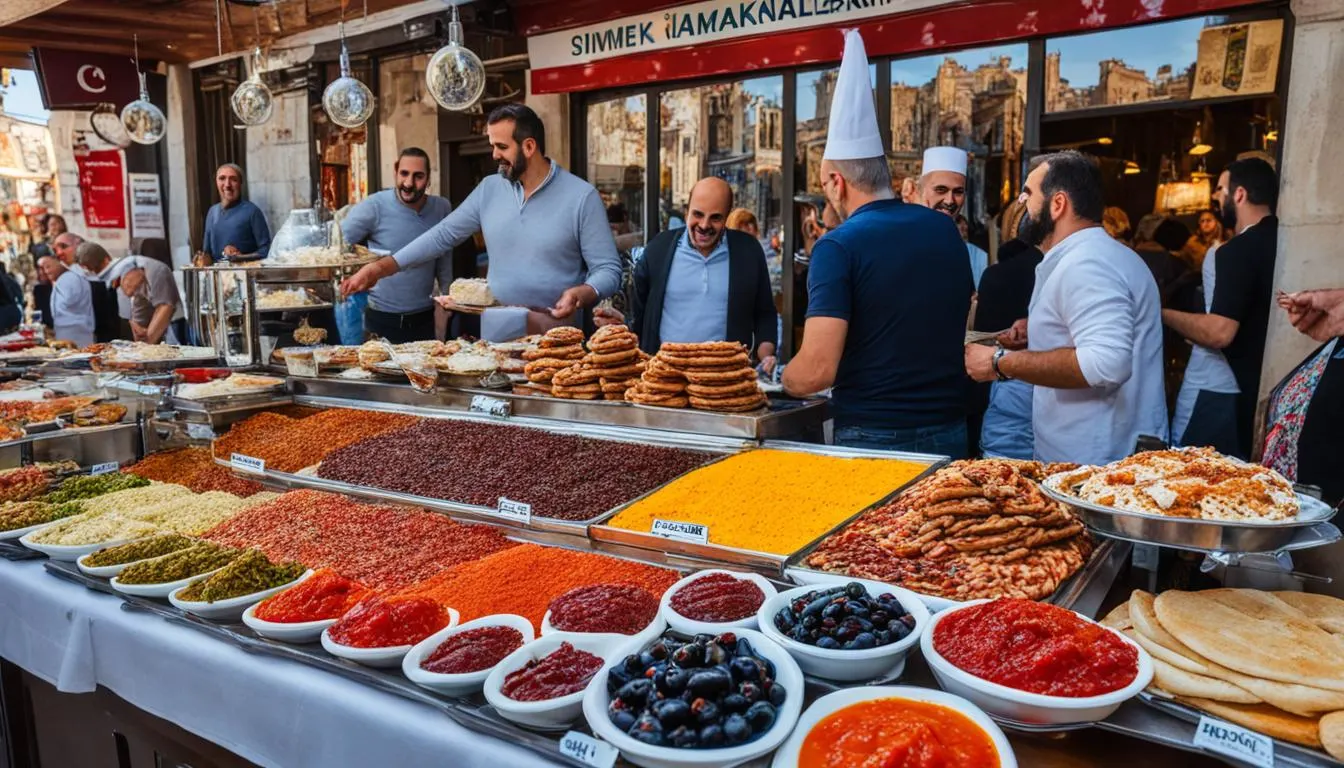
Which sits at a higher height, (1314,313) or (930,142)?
(930,142)

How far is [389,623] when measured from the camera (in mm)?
1877

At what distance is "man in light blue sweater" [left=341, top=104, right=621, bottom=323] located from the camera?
181 inches

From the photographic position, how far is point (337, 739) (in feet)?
5.76

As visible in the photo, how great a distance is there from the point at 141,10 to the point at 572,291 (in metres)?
6.84

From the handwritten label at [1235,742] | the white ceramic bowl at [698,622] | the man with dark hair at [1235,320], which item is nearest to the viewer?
the handwritten label at [1235,742]

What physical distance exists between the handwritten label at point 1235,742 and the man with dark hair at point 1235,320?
3.03 metres

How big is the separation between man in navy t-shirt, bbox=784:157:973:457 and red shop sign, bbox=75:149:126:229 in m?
11.4

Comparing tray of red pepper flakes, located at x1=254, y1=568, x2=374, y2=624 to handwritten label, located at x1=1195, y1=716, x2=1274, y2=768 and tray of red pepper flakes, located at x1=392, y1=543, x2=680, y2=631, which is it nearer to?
tray of red pepper flakes, located at x1=392, y1=543, x2=680, y2=631

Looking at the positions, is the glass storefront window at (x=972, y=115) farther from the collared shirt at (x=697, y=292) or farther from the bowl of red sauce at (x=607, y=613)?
the bowl of red sauce at (x=607, y=613)

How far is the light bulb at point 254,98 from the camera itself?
593 centimetres

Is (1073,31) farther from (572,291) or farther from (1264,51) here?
(572,291)

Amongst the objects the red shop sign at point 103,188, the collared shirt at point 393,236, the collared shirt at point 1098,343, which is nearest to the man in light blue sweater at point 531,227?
the collared shirt at point 393,236

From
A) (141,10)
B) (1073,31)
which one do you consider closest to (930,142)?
(1073,31)

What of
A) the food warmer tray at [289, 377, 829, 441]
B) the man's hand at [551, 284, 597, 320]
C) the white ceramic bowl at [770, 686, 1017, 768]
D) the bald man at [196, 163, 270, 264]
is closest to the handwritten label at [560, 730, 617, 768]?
the white ceramic bowl at [770, 686, 1017, 768]
